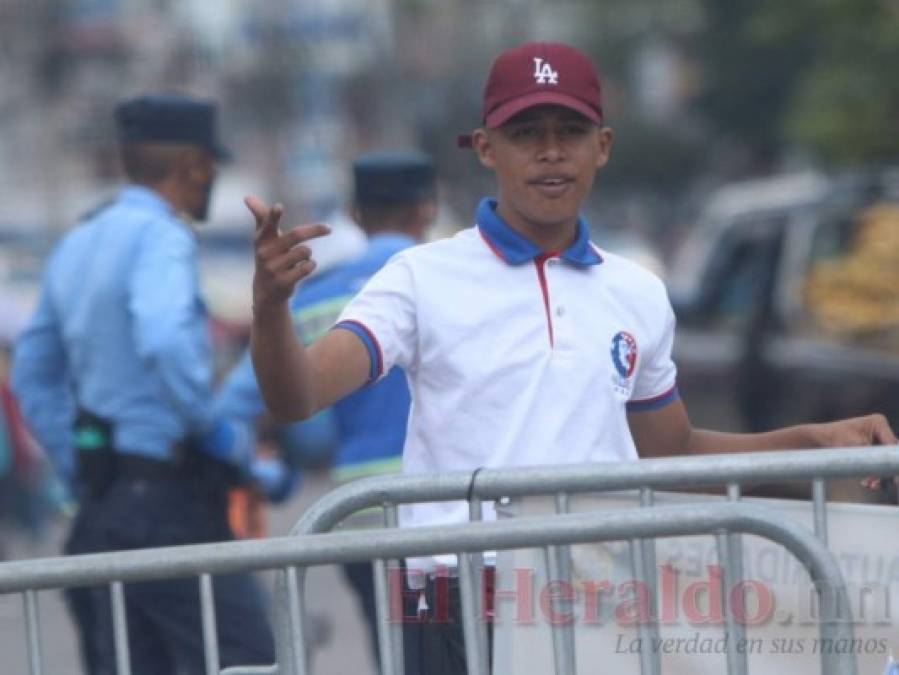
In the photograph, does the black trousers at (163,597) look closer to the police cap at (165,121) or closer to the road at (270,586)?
the road at (270,586)

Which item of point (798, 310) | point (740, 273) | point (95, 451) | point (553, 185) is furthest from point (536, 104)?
point (740, 273)

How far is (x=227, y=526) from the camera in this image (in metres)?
5.35

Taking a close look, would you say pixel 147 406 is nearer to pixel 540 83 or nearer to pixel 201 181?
pixel 201 181

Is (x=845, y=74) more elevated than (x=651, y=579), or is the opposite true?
(x=845, y=74)

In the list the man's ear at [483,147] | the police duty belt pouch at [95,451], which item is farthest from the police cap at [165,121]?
the man's ear at [483,147]

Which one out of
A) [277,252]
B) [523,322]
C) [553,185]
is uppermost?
[553,185]

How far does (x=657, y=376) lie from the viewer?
3.87 m

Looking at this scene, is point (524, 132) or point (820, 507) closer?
point (820, 507)

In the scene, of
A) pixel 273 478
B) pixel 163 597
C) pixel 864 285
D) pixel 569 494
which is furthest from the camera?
pixel 864 285

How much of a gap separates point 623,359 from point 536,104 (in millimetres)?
480

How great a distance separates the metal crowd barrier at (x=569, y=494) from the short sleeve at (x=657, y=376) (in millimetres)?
590

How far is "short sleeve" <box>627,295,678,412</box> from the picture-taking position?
3826 mm

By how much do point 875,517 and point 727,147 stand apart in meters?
50.3

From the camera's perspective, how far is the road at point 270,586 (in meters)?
3.31
